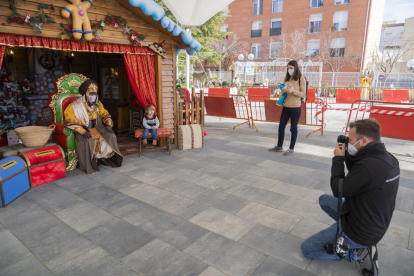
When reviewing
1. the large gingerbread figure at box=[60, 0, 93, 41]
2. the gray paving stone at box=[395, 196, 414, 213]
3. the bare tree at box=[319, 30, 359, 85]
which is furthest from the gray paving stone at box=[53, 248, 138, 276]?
the bare tree at box=[319, 30, 359, 85]

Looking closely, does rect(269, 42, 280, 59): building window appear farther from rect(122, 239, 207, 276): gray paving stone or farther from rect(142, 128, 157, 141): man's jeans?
rect(122, 239, 207, 276): gray paving stone

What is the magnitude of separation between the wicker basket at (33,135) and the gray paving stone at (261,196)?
11.0 feet

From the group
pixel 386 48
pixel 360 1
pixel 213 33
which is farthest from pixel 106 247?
pixel 386 48

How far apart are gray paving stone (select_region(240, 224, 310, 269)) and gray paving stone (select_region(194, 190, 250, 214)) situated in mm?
566

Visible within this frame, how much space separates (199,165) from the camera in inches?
219

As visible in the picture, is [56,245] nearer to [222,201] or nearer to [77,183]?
[77,183]

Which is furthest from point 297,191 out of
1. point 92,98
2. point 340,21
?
point 340,21

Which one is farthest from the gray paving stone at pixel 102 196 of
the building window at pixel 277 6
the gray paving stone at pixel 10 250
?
the building window at pixel 277 6

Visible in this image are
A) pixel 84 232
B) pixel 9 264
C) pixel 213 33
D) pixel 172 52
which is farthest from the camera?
pixel 213 33

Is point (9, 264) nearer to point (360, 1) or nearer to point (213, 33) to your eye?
point (213, 33)

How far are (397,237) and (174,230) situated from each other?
2531 millimetres

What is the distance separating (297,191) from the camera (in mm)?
4328

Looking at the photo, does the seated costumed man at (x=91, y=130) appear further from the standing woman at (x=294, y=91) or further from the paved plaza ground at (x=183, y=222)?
the standing woman at (x=294, y=91)

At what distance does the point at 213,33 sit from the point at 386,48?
22.6 m
